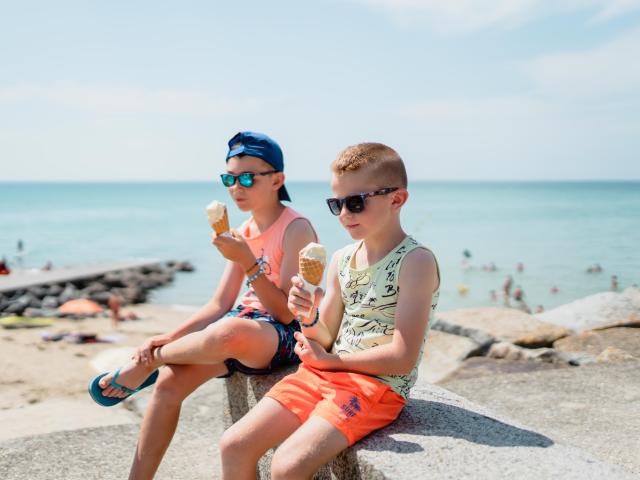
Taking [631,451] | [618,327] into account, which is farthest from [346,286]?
[618,327]

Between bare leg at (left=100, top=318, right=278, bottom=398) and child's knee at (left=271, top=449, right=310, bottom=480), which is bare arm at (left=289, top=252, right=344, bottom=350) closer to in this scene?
bare leg at (left=100, top=318, right=278, bottom=398)

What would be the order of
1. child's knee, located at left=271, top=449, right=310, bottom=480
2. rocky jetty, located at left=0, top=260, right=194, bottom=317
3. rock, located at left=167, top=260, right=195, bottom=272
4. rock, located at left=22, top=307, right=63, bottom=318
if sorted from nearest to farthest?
child's knee, located at left=271, top=449, right=310, bottom=480 < rock, located at left=22, top=307, right=63, bottom=318 < rocky jetty, located at left=0, top=260, right=194, bottom=317 < rock, located at left=167, top=260, right=195, bottom=272

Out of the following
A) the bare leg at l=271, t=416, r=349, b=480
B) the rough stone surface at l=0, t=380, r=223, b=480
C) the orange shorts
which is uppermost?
the orange shorts

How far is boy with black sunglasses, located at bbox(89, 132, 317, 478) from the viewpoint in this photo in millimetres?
3191

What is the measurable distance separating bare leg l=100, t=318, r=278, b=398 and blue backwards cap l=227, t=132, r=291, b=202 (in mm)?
1018

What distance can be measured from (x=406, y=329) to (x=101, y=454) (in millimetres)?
2681

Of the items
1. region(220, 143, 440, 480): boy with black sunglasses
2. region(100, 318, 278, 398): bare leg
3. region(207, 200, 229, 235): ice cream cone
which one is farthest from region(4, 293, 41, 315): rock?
region(220, 143, 440, 480): boy with black sunglasses

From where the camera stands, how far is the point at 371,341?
278 centimetres

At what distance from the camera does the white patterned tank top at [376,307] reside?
275 cm

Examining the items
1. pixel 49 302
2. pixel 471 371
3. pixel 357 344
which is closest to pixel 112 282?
pixel 49 302

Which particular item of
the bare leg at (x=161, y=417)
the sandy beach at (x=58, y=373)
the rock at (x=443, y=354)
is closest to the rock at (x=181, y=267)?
the sandy beach at (x=58, y=373)

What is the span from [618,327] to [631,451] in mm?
3773

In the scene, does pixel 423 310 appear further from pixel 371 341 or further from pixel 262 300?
pixel 262 300

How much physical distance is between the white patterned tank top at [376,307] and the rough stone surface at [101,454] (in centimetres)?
A: 175
